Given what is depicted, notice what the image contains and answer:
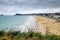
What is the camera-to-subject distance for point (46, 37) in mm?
4367

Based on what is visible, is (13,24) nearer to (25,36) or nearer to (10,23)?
(10,23)

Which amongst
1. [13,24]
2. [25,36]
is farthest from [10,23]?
[25,36]

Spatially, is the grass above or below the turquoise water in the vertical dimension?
above

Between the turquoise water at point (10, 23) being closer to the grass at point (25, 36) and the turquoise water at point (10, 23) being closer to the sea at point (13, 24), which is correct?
the sea at point (13, 24)

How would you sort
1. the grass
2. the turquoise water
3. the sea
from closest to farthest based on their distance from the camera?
the grass, the sea, the turquoise water

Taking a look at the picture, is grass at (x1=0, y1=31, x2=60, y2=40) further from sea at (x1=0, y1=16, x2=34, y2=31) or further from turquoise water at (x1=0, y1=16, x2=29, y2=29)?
turquoise water at (x1=0, y1=16, x2=29, y2=29)

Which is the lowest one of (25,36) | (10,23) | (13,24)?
(10,23)

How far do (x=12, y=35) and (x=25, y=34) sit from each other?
286 mm

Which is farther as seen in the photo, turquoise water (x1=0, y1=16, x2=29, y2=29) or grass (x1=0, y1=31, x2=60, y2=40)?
turquoise water (x1=0, y1=16, x2=29, y2=29)

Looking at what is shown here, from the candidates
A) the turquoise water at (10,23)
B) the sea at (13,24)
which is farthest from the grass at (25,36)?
the turquoise water at (10,23)

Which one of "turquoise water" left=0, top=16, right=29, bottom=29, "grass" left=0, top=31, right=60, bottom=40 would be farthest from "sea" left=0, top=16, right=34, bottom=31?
"grass" left=0, top=31, right=60, bottom=40

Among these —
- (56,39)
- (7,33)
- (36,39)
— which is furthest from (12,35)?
(56,39)

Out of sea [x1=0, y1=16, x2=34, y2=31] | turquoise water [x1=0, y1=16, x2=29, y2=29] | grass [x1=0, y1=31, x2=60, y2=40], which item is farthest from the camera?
turquoise water [x1=0, y1=16, x2=29, y2=29]

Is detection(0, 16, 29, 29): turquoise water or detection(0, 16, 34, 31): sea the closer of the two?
detection(0, 16, 34, 31): sea
